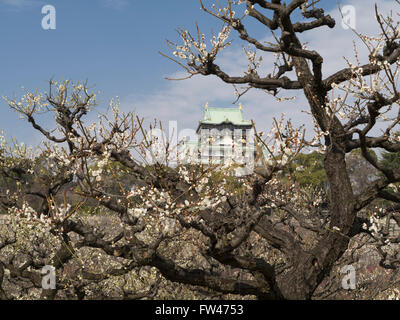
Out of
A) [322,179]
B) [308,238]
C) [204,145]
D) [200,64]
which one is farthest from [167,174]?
[322,179]

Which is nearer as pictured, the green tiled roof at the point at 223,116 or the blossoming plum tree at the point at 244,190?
the blossoming plum tree at the point at 244,190

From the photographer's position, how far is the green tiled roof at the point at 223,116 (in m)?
62.4

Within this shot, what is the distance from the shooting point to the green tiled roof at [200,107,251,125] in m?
62.4

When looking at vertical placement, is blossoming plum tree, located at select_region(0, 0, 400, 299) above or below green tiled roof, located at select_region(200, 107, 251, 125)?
below

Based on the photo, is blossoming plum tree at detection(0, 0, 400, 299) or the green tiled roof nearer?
blossoming plum tree at detection(0, 0, 400, 299)

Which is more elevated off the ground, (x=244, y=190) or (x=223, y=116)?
(x=223, y=116)

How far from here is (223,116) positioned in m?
63.4

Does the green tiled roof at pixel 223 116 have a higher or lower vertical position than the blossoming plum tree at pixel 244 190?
higher

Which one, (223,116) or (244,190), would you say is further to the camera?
(223,116)
